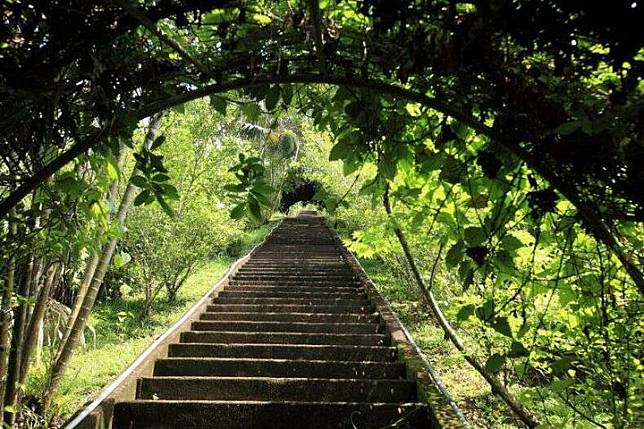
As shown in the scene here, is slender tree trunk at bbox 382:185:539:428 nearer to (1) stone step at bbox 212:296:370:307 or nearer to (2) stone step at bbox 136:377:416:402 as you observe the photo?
(2) stone step at bbox 136:377:416:402

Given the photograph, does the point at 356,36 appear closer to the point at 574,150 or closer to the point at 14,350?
the point at 574,150

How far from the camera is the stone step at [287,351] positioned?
4980 mm

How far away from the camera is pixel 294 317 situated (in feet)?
21.3

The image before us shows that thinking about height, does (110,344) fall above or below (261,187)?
below

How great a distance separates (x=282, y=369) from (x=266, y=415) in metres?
1.03

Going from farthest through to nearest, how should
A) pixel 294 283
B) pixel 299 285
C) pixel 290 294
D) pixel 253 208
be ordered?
pixel 294 283
pixel 299 285
pixel 290 294
pixel 253 208

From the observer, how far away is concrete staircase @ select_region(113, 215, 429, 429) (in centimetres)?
354

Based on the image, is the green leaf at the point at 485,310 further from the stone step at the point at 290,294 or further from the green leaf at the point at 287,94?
the stone step at the point at 290,294

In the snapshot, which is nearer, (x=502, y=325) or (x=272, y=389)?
(x=502, y=325)

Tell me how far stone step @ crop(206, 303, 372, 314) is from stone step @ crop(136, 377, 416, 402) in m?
2.74

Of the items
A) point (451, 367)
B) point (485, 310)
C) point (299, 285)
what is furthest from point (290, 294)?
point (485, 310)

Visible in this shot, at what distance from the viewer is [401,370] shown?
4.49m

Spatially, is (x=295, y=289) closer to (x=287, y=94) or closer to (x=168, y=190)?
(x=168, y=190)

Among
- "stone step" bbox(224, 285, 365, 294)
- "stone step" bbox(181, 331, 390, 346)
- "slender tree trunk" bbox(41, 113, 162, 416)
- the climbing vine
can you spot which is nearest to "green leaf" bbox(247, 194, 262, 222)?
the climbing vine
